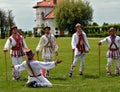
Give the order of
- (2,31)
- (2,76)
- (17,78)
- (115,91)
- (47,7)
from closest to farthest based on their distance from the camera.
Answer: (115,91)
(17,78)
(2,76)
(2,31)
(47,7)

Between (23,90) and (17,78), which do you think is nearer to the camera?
(23,90)

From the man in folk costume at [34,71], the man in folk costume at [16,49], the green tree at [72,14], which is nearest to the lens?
the man in folk costume at [34,71]

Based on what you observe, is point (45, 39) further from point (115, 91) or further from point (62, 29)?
point (62, 29)

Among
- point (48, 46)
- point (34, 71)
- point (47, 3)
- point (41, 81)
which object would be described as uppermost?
point (47, 3)

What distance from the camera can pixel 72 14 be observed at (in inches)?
5064

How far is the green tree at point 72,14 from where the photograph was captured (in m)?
129

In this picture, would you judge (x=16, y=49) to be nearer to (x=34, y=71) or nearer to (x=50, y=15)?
(x=34, y=71)

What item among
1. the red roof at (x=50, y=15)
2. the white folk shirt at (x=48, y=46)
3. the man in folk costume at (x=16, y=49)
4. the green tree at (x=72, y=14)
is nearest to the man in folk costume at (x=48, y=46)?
the white folk shirt at (x=48, y=46)

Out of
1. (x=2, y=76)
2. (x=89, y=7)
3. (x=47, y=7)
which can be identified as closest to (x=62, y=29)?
(x=89, y=7)

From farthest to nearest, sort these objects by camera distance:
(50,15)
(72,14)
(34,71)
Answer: (50,15), (72,14), (34,71)

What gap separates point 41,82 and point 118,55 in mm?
4962

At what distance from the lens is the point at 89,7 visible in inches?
5128

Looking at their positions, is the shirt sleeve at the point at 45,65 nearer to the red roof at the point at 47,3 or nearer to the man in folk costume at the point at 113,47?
the man in folk costume at the point at 113,47

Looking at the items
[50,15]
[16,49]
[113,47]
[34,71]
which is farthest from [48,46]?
[50,15]
